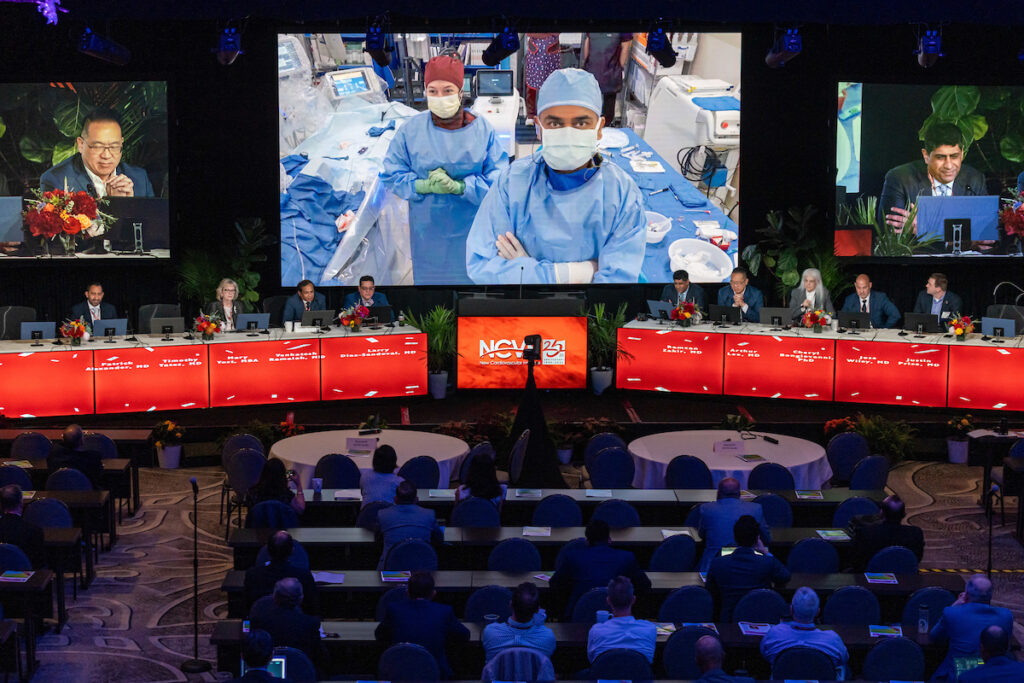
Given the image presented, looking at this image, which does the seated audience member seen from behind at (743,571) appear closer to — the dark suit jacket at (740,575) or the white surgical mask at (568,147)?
the dark suit jacket at (740,575)

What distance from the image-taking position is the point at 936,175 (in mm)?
17078

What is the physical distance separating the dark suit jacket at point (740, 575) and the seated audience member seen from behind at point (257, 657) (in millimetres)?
2824

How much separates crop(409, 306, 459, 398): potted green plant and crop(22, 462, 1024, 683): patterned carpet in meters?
3.08

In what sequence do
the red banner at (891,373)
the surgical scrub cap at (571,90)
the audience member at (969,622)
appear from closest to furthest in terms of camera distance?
the audience member at (969,622), the red banner at (891,373), the surgical scrub cap at (571,90)

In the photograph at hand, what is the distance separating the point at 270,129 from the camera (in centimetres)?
1652

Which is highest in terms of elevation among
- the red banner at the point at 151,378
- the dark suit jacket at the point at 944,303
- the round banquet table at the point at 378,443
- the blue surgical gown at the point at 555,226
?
the blue surgical gown at the point at 555,226

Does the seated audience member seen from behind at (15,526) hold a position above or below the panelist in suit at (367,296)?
below

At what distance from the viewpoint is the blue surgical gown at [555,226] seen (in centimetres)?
1655

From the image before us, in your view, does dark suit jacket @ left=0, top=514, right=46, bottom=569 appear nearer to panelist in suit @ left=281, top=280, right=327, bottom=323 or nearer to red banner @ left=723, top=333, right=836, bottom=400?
panelist in suit @ left=281, top=280, right=327, bottom=323

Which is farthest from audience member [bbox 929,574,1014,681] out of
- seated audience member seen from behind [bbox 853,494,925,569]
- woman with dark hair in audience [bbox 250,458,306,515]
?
woman with dark hair in audience [bbox 250,458,306,515]

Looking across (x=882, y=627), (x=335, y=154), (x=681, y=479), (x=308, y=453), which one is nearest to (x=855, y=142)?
(x=335, y=154)

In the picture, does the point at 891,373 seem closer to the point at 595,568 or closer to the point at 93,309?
the point at 595,568

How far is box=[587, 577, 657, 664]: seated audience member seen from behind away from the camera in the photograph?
628cm

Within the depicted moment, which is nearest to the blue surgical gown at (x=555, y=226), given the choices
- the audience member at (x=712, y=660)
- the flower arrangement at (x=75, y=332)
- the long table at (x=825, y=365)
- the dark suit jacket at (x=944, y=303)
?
the long table at (x=825, y=365)
